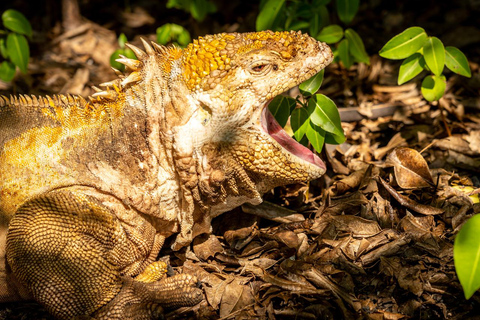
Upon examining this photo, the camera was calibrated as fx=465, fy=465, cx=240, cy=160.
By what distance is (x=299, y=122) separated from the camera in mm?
4227

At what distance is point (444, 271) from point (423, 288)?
26 cm

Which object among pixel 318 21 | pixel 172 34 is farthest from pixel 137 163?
pixel 172 34

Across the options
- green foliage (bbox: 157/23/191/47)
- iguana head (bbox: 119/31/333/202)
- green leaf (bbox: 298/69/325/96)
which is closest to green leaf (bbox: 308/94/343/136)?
green leaf (bbox: 298/69/325/96)

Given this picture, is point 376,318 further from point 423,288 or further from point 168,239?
point 168,239

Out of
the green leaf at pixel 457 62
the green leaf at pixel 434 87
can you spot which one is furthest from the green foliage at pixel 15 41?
the green leaf at pixel 457 62

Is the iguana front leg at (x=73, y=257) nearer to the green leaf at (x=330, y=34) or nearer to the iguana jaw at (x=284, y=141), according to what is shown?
the iguana jaw at (x=284, y=141)

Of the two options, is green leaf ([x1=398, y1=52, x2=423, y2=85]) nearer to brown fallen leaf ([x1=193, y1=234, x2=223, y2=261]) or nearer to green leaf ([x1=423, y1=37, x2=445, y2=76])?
green leaf ([x1=423, y1=37, x2=445, y2=76])

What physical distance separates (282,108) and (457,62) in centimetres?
175

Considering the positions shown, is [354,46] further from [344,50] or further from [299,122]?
[299,122]

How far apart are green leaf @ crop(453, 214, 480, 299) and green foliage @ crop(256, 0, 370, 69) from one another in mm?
2886

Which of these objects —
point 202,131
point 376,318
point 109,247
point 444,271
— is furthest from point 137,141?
point 444,271

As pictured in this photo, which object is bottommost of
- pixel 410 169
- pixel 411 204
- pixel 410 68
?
pixel 411 204

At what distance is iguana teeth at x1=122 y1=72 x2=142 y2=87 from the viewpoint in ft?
12.1

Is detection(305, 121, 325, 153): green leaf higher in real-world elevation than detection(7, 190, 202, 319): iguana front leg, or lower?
higher
